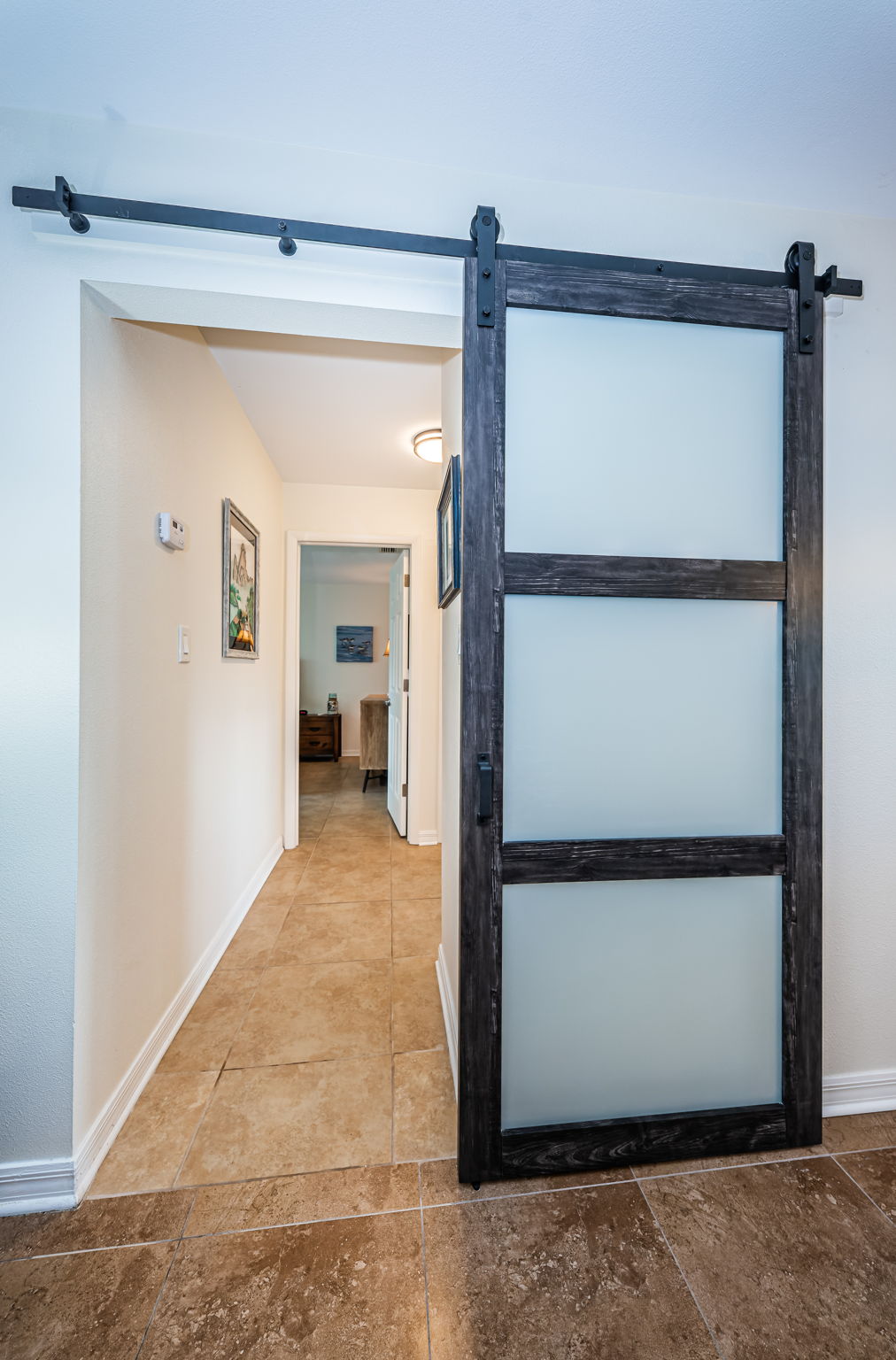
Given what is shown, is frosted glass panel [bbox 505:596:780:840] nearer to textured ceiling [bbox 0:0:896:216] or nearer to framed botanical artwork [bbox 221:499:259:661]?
textured ceiling [bbox 0:0:896:216]

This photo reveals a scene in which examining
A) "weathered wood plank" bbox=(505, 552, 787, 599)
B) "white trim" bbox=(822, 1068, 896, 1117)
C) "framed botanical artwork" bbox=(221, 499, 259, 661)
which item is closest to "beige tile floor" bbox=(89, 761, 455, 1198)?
"white trim" bbox=(822, 1068, 896, 1117)

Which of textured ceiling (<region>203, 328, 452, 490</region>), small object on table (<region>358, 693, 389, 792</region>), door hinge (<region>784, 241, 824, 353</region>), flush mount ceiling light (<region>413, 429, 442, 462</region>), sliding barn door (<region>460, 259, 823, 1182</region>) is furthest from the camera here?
small object on table (<region>358, 693, 389, 792</region>)

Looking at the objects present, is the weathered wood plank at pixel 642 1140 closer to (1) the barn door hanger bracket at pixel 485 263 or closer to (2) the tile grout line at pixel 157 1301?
(2) the tile grout line at pixel 157 1301

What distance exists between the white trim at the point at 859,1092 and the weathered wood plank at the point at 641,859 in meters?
0.72

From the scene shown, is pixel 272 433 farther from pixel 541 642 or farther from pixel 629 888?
pixel 629 888

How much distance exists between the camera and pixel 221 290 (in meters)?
1.33

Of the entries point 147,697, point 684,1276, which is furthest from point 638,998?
point 147,697

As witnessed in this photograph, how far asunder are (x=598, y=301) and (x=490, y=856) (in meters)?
1.36

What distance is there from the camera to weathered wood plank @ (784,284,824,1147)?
1.41 m

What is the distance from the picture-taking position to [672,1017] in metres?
1.41

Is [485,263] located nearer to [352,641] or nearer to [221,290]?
[221,290]

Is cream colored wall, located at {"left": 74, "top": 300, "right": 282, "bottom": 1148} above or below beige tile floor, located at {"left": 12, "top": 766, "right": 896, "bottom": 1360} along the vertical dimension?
above

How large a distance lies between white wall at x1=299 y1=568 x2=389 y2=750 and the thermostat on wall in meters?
5.68

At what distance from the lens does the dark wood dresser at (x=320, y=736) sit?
697cm
